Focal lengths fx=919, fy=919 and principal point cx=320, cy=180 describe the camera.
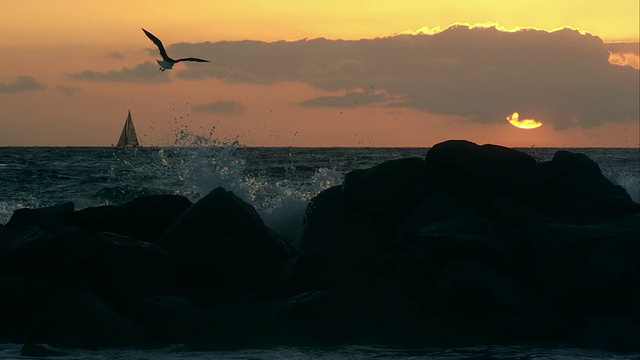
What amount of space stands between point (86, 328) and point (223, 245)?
2.50 m

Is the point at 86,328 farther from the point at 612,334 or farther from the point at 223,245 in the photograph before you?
the point at 612,334

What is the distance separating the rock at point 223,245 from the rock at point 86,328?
71.0 inches

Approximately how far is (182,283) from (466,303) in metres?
3.48

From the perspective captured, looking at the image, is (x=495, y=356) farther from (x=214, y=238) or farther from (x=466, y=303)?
(x=214, y=238)

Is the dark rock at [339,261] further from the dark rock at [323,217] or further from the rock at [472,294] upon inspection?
the dark rock at [323,217]

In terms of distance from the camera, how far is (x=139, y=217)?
41.0ft

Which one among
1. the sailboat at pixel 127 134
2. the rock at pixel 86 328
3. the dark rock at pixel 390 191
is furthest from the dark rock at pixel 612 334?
the sailboat at pixel 127 134

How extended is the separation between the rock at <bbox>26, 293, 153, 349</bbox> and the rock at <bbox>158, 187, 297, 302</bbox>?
1804 mm

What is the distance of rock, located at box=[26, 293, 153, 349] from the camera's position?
897cm

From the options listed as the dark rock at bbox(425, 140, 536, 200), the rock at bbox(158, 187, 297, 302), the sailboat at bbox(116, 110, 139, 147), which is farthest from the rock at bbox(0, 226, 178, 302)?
the sailboat at bbox(116, 110, 139, 147)

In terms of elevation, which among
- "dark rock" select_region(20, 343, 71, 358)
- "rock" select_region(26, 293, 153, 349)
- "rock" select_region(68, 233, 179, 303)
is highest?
"rock" select_region(68, 233, 179, 303)

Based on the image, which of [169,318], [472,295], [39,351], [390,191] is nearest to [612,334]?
[472,295]

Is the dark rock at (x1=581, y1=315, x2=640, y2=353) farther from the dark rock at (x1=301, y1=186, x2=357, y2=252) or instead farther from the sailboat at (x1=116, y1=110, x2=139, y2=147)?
the sailboat at (x1=116, y1=110, x2=139, y2=147)

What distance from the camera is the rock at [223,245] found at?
1105 centimetres
